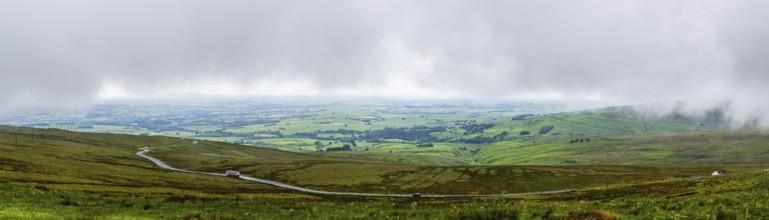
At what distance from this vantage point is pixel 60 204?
46.1 meters

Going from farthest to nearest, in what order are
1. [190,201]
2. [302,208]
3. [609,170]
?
[609,170], [190,201], [302,208]

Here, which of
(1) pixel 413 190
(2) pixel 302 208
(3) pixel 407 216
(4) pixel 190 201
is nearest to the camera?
(3) pixel 407 216

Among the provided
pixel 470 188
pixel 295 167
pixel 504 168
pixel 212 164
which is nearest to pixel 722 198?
pixel 470 188

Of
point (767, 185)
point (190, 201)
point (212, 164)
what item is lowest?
point (212, 164)

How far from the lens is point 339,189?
123125 millimetres

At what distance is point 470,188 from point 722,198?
275ft

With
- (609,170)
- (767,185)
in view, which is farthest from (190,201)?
(609,170)

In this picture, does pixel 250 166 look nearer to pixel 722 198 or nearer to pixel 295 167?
pixel 295 167

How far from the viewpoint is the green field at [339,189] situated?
133 feet

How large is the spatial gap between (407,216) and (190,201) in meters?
30.3

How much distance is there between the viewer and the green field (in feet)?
133

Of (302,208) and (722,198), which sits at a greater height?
(722,198)

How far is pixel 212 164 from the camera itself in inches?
7170

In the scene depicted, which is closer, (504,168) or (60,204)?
(60,204)
